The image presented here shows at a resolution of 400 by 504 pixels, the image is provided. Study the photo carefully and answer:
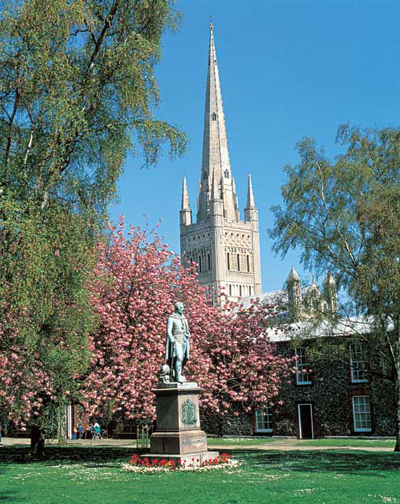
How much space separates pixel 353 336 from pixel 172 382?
9335 mm

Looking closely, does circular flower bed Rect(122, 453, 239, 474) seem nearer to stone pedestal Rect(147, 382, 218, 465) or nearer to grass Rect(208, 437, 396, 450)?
stone pedestal Rect(147, 382, 218, 465)

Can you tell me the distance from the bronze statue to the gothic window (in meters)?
21.1

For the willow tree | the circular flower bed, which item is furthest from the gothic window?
the willow tree

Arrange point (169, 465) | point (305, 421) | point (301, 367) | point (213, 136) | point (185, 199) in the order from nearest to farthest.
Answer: point (169, 465) < point (305, 421) < point (301, 367) < point (213, 136) < point (185, 199)

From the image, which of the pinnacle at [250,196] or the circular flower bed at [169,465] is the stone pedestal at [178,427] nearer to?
the circular flower bed at [169,465]

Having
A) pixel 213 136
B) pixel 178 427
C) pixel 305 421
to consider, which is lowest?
pixel 305 421

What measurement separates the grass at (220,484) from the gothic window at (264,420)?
1842 centimetres

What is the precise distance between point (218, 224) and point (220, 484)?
122 m

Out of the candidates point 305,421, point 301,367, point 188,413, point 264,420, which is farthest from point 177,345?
point 264,420

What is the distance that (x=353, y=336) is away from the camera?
25.2 meters

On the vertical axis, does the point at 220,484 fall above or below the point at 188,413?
below

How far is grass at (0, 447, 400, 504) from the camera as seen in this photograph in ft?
40.7

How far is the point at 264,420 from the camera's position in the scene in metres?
39.5

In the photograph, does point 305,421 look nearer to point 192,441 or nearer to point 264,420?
point 264,420
